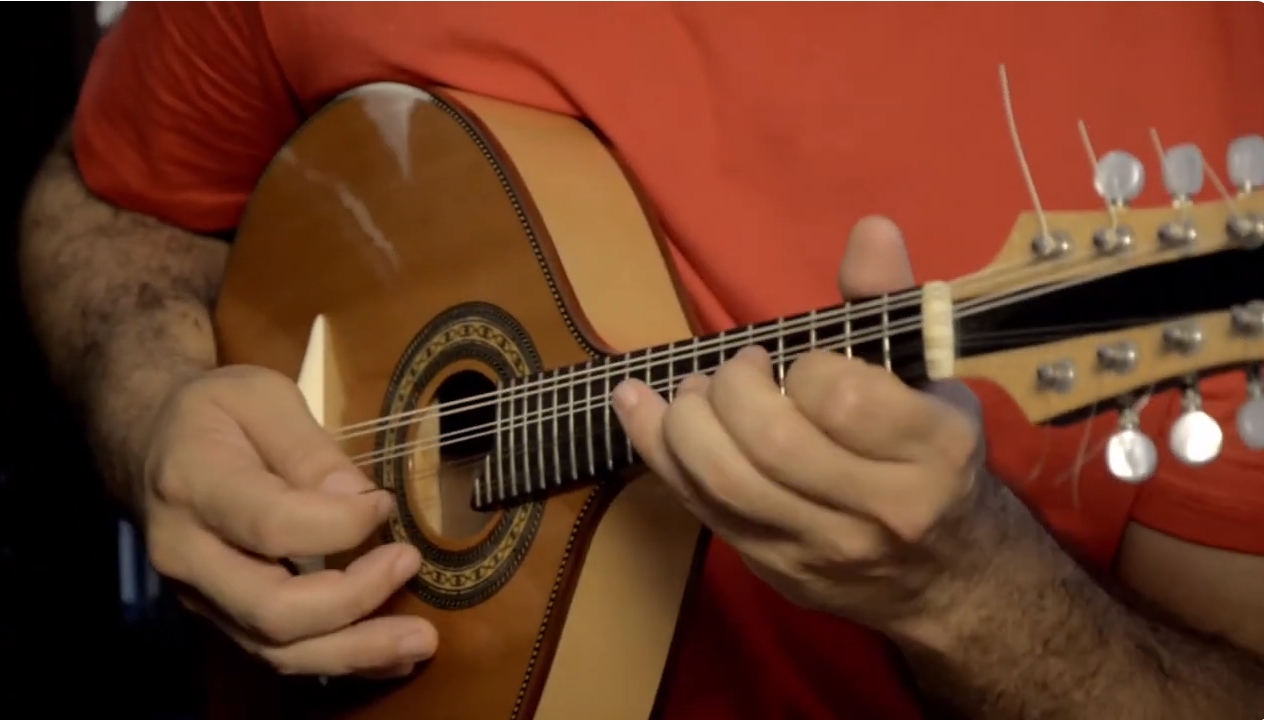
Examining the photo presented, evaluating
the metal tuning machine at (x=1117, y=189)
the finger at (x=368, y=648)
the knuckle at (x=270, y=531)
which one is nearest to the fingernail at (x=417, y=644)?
the finger at (x=368, y=648)

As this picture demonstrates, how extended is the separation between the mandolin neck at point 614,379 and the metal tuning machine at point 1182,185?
0.35 feet

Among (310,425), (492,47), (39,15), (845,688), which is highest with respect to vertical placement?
(492,47)

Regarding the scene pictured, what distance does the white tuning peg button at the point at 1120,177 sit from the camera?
0.47 m

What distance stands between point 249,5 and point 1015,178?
67 centimetres

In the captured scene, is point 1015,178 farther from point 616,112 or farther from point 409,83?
point 409,83

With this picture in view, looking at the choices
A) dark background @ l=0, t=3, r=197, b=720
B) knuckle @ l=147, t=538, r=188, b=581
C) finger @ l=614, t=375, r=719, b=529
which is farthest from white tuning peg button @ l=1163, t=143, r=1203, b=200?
dark background @ l=0, t=3, r=197, b=720

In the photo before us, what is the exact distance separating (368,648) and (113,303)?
55 centimetres

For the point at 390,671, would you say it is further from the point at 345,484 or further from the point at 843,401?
the point at 843,401

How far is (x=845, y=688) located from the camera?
0.78 m

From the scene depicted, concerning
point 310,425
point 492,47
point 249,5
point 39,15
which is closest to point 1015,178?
point 492,47

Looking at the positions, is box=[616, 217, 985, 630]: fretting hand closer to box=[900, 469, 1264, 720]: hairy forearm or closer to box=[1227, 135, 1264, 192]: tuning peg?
box=[900, 469, 1264, 720]: hairy forearm

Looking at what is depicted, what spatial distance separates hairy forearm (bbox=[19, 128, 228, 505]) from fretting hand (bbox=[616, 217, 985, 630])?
0.62 metres

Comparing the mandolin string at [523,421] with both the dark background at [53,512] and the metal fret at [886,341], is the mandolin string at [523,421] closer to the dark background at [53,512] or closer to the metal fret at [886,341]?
the metal fret at [886,341]

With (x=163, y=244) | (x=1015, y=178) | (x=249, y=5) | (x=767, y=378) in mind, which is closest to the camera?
(x=767, y=378)
